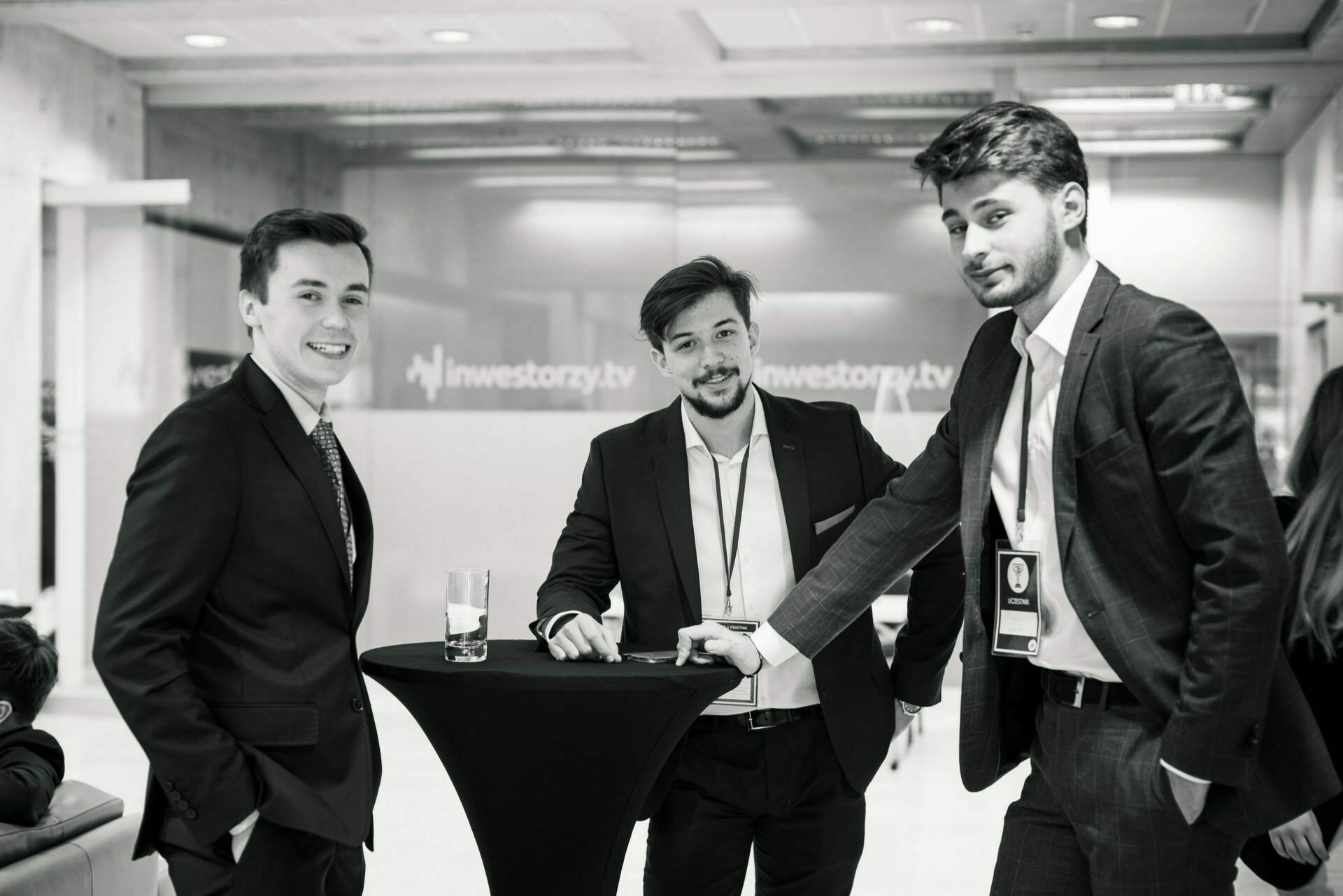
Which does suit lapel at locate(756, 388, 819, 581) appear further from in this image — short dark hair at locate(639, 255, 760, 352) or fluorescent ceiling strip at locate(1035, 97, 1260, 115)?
fluorescent ceiling strip at locate(1035, 97, 1260, 115)

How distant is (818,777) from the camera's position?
105 inches

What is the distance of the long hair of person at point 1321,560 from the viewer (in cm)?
290

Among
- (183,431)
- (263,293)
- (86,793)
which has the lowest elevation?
(86,793)

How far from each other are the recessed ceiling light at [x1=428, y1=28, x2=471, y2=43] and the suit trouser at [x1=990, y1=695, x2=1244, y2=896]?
6.09 metres

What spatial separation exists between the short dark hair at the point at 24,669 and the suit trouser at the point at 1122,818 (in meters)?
2.18

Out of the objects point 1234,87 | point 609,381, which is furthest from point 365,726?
point 1234,87

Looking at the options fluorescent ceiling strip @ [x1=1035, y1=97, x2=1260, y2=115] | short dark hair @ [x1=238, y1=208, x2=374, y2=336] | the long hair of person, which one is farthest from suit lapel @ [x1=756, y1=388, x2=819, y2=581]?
fluorescent ceiling strip @ [x1=1035, y1=97, x2=1260, y2=115]

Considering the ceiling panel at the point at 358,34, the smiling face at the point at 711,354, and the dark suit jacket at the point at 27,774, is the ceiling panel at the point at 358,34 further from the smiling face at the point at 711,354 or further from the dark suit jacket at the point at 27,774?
the dark suit jacket at the point at 27,774

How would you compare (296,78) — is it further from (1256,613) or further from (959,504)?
(1256,613)

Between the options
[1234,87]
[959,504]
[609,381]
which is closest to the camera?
[959,504]

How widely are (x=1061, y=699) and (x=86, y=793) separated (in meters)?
2.27

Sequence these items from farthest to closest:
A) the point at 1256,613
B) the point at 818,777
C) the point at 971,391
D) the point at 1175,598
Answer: the point at 818,777 < the point at 971,391 < the point at 1175,598 < the point at 1256,613

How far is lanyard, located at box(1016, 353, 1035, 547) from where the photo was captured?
2123mm

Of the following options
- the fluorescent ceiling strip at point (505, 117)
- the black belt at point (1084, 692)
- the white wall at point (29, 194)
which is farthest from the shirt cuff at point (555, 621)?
the white wall at point (29, 194)
